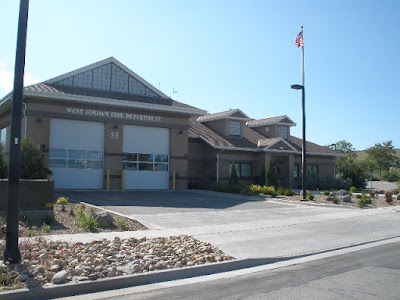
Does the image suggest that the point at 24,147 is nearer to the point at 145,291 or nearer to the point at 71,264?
the point at 71,264

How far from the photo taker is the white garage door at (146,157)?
29.5 m

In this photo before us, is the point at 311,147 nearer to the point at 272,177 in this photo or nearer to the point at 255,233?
the point at 272,177

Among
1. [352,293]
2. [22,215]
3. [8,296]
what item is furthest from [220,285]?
[22,215]

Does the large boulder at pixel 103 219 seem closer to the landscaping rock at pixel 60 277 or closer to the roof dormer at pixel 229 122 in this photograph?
the landscaping rock at pixel 60 277

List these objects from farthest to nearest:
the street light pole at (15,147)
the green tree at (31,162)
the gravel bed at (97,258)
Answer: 1. the green tree at (31,162)
2. the street light pole at (15,147)
3. the gravel bed at (97,258)

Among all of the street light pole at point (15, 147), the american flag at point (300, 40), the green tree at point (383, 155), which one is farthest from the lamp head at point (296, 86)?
the green tree at point (383, 155)

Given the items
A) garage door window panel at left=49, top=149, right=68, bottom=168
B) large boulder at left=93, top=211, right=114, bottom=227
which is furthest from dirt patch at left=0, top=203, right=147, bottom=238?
garage door window panel at left=49, top=149, right=68, bottom=168

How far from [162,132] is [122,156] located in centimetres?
343

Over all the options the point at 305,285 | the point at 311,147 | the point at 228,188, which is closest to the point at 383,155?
the point at 311,147

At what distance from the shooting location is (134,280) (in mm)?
8102

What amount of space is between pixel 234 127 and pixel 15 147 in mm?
30329

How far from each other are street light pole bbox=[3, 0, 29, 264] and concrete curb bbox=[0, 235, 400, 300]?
1.43 meters

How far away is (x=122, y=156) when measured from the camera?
29.0m

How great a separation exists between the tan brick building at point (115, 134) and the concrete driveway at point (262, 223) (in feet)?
11.5
